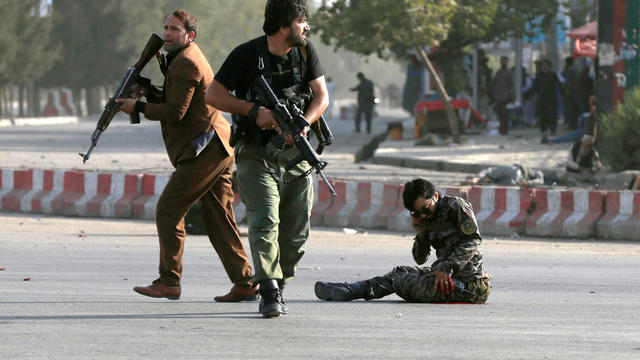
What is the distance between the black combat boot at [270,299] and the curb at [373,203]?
6.96 metres

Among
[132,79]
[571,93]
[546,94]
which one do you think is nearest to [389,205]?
[132,79]

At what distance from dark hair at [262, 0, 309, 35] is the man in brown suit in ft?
2.63

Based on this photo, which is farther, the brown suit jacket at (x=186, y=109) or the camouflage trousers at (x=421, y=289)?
the camouflage trousers at (x=421, y=289)

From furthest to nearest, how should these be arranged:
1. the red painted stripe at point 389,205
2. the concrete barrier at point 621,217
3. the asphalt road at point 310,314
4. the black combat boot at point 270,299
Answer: the red painted stripe at point 389,205, the concrete barrier at point 621,217, the black combat boot at point 270,299, the asphalt road at point 310,314

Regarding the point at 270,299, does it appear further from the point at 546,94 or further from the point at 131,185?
the point at 546,94

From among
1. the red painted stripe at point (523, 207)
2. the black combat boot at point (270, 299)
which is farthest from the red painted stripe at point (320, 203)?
the black combat boot at point (270, 299)

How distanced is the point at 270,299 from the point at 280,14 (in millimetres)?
1523

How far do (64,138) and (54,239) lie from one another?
23162mm

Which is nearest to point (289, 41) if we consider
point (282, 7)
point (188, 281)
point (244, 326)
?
point (282, 7)

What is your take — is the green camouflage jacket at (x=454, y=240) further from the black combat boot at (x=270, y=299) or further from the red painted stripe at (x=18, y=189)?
the red painted stripe at (x=18, y=189)

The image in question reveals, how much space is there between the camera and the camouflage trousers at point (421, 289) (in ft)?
26.2

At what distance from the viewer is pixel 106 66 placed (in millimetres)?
70562

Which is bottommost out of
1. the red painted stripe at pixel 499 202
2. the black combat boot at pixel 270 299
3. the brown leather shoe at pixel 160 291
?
the red painted stripe at pixel 499 202

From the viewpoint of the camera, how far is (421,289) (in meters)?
8.02
